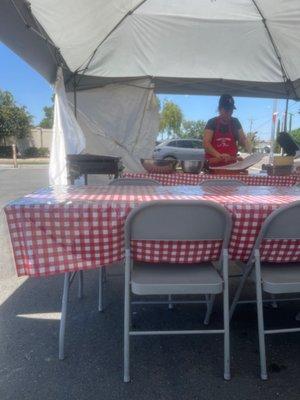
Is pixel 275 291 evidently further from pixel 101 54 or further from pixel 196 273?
pixel 101 54

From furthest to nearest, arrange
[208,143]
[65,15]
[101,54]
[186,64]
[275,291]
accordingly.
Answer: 1. [186,64]
2. [101,54]
3. [208,143]
4. [65,15]
5. [275,291]

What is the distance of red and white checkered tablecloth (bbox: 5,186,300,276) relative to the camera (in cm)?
185

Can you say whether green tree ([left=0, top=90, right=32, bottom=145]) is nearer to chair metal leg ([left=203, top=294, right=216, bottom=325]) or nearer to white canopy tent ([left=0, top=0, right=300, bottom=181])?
white canopy tent ([left=0, top=0, right=300, bottom=181])

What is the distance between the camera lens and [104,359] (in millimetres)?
2053

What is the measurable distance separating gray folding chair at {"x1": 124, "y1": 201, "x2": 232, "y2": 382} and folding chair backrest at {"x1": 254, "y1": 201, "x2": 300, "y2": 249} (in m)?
0.20

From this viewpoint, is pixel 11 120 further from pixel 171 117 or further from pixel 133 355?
pixel 133 355

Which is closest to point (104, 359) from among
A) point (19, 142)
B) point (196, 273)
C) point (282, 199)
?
point (196, 273)

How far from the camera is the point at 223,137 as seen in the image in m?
4.42

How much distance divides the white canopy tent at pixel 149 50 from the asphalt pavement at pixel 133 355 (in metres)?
2.42

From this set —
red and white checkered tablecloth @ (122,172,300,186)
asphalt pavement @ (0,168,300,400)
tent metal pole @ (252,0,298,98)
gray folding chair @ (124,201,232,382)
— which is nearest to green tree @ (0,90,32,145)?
tent metal pole @ (252,0,298,98)

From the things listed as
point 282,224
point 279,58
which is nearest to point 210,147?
point 279,58

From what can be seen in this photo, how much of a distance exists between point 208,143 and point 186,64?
1.84 meters

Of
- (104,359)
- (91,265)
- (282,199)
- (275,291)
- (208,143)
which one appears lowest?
(104,359)

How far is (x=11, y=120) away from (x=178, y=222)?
28.8 meters
